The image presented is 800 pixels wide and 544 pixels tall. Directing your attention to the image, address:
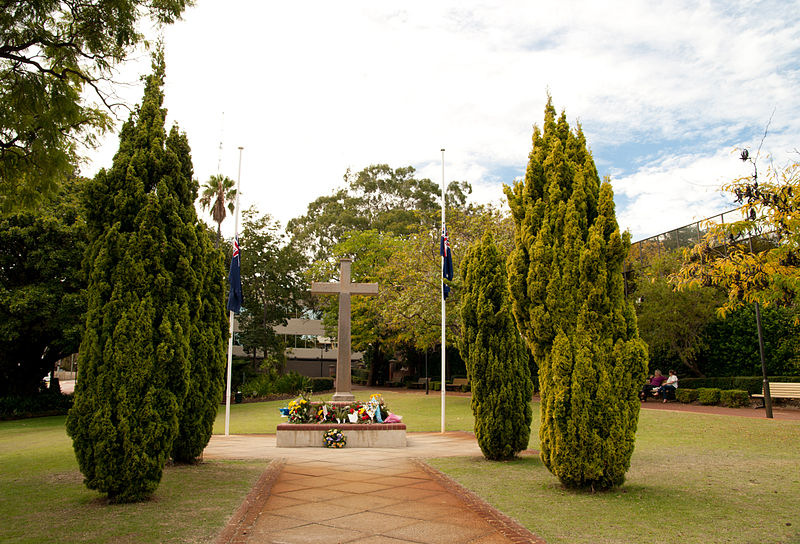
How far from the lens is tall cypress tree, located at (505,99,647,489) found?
674 cm

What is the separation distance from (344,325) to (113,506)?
8.93 m

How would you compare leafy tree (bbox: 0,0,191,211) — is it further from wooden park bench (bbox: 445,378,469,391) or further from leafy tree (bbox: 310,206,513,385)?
wooden park bench (bbox: 445,378,469,391)

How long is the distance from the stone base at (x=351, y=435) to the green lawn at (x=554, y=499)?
8.45 ft

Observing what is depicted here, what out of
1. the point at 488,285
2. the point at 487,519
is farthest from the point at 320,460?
the point at 487,519

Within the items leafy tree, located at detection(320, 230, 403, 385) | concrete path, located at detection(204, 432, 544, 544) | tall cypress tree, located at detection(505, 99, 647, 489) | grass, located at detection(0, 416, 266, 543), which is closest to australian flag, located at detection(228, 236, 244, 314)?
concrete path, located at detection(204, 432, 544, 544)

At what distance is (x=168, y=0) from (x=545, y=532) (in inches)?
350

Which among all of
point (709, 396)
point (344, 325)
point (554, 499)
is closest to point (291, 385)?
point (344, 325)

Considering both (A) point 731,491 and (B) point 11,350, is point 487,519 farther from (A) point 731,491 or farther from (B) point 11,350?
(B) point 11,350

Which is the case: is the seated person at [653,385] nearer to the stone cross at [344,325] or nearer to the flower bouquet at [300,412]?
the stone cross at [344,325]

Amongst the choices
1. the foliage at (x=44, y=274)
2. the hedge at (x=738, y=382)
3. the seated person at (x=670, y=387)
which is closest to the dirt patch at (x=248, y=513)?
the foliage at (x=44, y=274)

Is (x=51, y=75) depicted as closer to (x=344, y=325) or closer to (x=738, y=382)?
(x=344, y=325)

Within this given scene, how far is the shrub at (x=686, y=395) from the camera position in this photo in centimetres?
2175

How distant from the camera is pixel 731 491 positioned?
6.67 m

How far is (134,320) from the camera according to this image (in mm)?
6531
